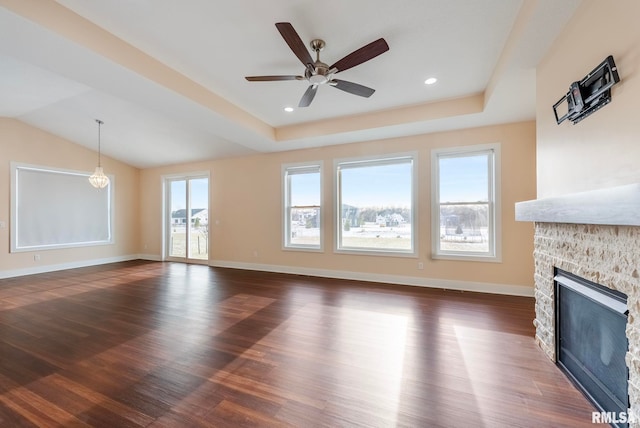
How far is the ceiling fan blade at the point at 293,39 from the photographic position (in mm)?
1980

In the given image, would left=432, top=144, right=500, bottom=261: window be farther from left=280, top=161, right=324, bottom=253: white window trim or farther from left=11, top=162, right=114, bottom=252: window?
A: left=11, top=162, right=114, bottom=252: window

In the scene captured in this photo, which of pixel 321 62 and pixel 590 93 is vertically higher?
pixel 321 62

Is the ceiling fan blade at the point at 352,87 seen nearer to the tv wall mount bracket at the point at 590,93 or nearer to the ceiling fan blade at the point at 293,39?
the ceiling fan blade at the point at 293,39

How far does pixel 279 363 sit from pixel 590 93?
3.09 metres

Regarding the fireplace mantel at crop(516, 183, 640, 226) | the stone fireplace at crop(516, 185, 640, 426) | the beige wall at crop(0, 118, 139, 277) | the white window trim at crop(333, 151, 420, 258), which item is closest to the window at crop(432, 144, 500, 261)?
the white window trim at crop(333, 151, 420, 258)

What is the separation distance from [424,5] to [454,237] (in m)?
3.55

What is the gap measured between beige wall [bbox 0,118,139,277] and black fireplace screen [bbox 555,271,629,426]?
9.26 meters

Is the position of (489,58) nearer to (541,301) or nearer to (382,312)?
(541,301)

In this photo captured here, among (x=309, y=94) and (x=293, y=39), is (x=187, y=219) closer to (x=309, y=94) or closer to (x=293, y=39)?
(x=309, y=94)

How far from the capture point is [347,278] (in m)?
5.28

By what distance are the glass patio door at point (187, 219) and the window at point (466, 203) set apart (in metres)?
5.70

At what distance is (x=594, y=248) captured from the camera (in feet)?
5.86

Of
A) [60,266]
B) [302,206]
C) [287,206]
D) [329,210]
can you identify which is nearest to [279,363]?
[329,210]

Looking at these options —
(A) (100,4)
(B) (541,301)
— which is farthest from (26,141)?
(B) (541,301)
